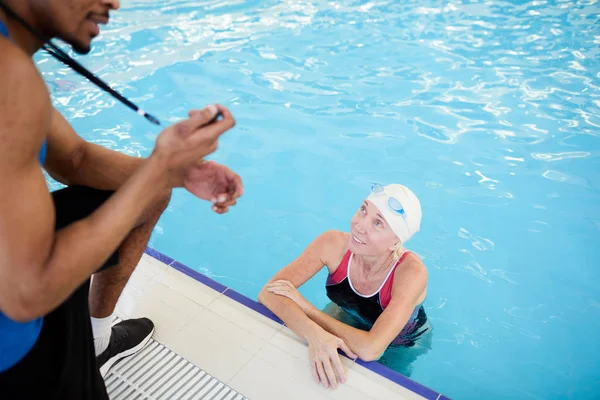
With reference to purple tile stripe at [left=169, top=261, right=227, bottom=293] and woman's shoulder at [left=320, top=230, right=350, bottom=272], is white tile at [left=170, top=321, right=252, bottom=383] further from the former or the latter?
woman's shoulder at [left=320, top=230, right=350, bottom=272]

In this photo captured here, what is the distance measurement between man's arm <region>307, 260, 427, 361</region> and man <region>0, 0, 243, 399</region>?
128 centimetres

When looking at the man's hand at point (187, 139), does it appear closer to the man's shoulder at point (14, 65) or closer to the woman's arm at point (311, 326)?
the man's shoulder at point (14, 65)

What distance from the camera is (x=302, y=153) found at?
20.1 feet

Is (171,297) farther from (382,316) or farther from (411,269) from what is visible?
(411,269)

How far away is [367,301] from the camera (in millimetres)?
3488

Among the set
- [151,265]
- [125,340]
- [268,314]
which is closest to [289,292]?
[268,314]

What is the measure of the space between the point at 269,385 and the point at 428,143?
14.1 feet

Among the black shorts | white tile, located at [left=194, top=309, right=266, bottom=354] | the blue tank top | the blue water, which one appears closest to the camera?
the blue tank top

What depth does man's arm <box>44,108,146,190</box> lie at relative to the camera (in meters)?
2.19

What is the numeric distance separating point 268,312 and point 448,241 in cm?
250

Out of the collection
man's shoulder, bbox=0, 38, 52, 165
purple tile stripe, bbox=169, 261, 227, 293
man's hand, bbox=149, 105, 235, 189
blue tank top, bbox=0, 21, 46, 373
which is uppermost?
man's shoulder, bbox=0, 38, 52, 165

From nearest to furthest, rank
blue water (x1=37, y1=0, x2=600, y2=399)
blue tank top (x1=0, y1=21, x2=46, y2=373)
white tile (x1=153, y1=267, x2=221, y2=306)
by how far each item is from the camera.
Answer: blue tank top (x1=0, y1=21, x2=46, y2=373)
white tile (x1=153, y1=267, x2=221, y2=306)
blue water (x1=37, y1=0, x2=600, y2=399)

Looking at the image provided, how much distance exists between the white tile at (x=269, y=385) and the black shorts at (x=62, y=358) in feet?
2.71

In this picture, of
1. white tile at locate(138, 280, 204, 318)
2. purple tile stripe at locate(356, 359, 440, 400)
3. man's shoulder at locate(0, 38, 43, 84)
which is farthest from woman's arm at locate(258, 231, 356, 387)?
man's shoulder at locate(0, 38, 43, 84)
